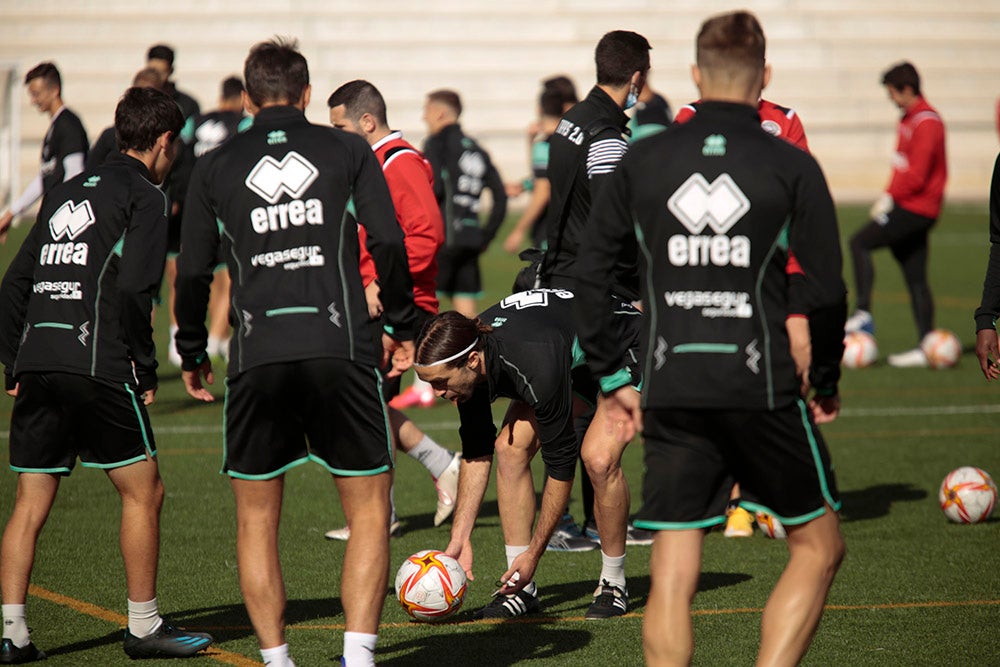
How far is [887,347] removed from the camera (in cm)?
1566

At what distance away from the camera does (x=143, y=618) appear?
229 inches

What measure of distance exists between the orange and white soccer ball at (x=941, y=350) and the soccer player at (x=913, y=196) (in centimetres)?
15

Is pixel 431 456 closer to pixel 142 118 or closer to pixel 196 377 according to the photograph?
pixel 196 377

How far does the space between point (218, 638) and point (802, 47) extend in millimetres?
37330

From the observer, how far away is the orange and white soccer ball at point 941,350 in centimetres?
1407

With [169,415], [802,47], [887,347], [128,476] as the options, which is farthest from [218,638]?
[802,47]

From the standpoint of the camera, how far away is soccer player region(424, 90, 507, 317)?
13.5 metres

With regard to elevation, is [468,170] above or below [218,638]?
above

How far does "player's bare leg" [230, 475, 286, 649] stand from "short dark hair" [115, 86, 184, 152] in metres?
1.64

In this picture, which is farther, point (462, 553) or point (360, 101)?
point (360, 101)

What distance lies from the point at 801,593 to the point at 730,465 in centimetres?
48

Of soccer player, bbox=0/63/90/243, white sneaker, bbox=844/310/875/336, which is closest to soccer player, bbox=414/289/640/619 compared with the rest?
soccer player, bbox=0/63/90/243

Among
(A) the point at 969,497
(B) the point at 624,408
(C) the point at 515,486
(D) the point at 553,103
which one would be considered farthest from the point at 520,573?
(D) the point at 553,103

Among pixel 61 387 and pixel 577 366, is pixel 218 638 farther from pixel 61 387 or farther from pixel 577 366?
pixel 577 366
